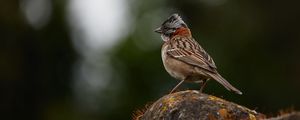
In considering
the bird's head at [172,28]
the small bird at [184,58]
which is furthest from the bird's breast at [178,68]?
the bird's head at [172,28]

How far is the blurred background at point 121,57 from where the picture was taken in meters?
29.4

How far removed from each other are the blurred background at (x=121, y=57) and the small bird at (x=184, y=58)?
1132 centimetres

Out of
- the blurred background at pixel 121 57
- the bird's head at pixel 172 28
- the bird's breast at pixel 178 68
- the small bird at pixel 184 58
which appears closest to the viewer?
the small bird at pixel 184 58

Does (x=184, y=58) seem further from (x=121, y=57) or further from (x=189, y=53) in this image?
(x=121, y=57)

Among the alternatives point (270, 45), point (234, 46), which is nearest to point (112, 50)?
point (234, 46)

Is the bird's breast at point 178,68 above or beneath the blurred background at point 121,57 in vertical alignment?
beneath

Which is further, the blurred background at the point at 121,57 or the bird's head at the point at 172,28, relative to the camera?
the blurred background at the point at 121,57

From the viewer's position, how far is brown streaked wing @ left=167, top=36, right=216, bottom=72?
50.1 feet

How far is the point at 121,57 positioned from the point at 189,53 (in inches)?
553

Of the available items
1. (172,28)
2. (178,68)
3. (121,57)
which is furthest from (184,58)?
(121,57)

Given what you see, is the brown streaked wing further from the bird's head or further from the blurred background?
the blurred background

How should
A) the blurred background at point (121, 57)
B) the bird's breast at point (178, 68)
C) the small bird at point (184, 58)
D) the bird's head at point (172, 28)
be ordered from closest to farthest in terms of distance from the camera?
the small bird at point (184, 58) → the bird's breast at point (178, 68) → the bird's head at point (172, 28) → the blurred background at point (121, 57)

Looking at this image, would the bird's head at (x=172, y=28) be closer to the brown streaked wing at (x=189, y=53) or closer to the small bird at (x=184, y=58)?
the small bird at (x=184, y=58)

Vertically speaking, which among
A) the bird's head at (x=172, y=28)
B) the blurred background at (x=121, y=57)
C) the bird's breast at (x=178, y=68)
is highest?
the blurred background at (x=121, y=57)
